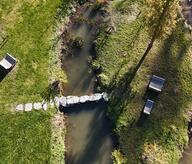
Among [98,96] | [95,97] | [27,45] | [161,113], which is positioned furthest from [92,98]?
[27,45]

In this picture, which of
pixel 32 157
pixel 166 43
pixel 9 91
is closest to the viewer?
pixel 32 157

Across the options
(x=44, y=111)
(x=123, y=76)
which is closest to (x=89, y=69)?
(x=123, y=76)

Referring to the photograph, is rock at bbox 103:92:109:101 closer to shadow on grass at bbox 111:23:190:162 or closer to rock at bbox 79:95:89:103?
shadow on grass at bbox 111:23:190:162

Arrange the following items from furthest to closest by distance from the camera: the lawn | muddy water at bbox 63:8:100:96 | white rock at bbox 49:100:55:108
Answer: muddy water at bbox 63:8:100:96 → white rock at bbox 49:100:55:108 → the lawn

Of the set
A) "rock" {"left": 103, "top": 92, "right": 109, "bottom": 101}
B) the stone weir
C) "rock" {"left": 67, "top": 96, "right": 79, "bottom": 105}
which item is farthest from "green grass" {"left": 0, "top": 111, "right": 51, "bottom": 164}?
"rock" {"left": 103, "top": 92, "right": 109, "bottom": 101}

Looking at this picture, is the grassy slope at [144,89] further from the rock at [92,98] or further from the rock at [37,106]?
the rock at [37,106]

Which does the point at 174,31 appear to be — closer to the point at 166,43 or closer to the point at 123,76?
the point at 166,43
